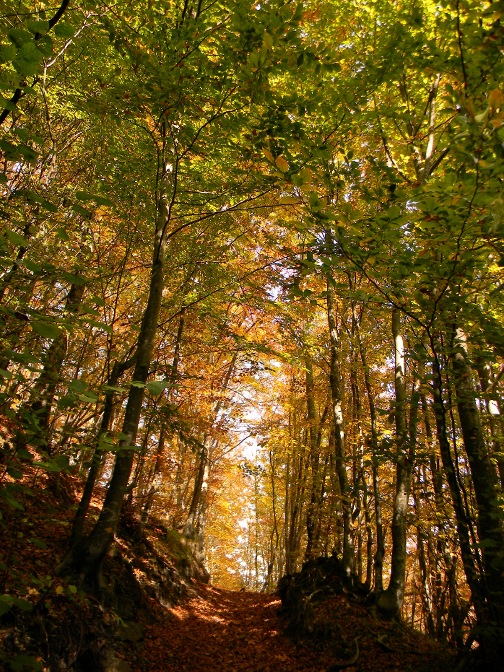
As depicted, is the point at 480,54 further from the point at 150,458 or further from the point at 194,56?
the point at 150,458

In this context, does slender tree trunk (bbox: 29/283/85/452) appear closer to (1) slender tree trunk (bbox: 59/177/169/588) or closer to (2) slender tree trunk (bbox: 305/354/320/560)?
(1) slender tree trunk (bbox: 59/177/169/588)

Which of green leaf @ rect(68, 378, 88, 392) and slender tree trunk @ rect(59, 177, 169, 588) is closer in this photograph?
green leaf @ rect(68, 378, 88, 392)

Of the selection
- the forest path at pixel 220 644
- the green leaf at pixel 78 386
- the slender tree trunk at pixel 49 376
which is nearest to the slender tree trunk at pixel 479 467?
the green leaf at pixel 78 386

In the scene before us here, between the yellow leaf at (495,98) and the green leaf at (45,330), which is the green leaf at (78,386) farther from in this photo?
the yellow leaf at (495,98)

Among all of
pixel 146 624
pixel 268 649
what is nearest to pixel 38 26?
pixel 146 624

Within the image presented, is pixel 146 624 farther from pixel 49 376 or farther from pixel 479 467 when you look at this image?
pixel 479 467

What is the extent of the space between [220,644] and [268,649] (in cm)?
105

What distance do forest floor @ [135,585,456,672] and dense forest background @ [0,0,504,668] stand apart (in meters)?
1.01

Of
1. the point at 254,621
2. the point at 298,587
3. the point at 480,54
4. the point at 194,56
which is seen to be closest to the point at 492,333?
the point at 480,54

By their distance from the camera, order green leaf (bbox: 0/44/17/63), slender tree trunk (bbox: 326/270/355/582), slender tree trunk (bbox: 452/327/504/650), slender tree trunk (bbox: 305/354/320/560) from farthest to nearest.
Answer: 1. slender tree trunk (bbox: 305/354/320/560)
2. slender tree trunk (bbox: 326/270/355/582)
3. slender tree trunk (bbox: 452/327/504/650)
4. green leaf (bbox: 0/44/17/63)

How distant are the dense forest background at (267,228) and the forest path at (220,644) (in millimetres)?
2050

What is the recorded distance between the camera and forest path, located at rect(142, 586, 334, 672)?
640 centimetres

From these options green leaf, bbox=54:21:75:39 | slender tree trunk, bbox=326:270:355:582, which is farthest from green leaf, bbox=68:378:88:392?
slender tree trunk, bbox=326:270:355:582

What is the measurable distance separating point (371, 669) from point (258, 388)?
11951 millimetres
